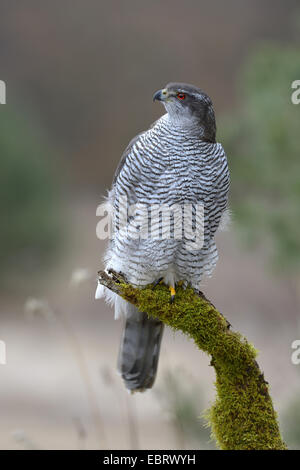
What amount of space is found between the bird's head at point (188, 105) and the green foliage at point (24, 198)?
5.98 m

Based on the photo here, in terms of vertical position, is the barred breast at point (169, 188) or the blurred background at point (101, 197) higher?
the blurred background at point (101, 197)

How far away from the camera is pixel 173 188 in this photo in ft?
9.44

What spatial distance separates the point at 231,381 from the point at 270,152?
11.4ft

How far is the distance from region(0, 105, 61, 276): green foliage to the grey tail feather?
18.0 ft

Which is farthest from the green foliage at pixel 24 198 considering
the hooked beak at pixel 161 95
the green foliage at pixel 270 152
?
the hooked beak at pixel 161 95

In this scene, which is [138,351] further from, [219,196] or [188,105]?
[188,105]

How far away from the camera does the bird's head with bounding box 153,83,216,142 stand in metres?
2.84

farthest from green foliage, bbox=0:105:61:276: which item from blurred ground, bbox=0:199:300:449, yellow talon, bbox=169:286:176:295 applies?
yellow talon, bbox=169:286:176:295

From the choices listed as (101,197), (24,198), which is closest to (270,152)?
(101,197)

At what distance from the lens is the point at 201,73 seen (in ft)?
46.8

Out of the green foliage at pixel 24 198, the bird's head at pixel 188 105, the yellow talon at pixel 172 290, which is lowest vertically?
the yellow talon at pixel 172 290

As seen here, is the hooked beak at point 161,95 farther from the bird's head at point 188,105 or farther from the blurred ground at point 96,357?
the blurred ground at point 96,357

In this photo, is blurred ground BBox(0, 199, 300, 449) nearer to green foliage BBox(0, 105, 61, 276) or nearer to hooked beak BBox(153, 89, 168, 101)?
green foliage BBox(0, 105, 61, 276)

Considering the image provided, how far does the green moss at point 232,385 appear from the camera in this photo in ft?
8.40
